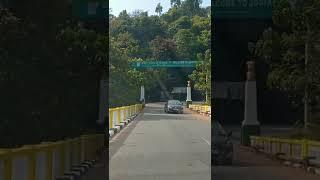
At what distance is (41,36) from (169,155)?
425 cm

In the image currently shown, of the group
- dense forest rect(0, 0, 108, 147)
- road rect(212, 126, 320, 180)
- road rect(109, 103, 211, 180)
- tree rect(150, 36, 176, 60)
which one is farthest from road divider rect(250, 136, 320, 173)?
dense forest rect(0, 0, 108, 147)

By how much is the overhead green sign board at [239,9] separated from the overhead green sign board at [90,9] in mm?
1240

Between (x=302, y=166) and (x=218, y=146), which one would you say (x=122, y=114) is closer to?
(x=302, y=166)

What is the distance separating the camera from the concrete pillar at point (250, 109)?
23.6 ft

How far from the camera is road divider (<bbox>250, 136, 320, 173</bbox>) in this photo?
26.1 feet

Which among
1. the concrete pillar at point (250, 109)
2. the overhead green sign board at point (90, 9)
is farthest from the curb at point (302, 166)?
the overhead green sign board at point (90, 9)

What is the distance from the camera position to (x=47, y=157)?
6746 mm

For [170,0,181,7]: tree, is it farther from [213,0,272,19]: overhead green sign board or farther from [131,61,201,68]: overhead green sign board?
[131,61,201,68]: overhead green sign board

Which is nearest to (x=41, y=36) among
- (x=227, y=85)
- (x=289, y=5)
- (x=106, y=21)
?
(x=106, y=21)

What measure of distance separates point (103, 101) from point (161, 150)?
3.69 meters

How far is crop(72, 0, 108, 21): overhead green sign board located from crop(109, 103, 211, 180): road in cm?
228

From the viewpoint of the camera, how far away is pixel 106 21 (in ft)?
22.4

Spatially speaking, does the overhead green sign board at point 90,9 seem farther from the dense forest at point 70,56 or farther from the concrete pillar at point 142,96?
the concrete pillar at point 142,96

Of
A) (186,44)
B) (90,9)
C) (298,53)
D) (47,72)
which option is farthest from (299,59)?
(47,72)
